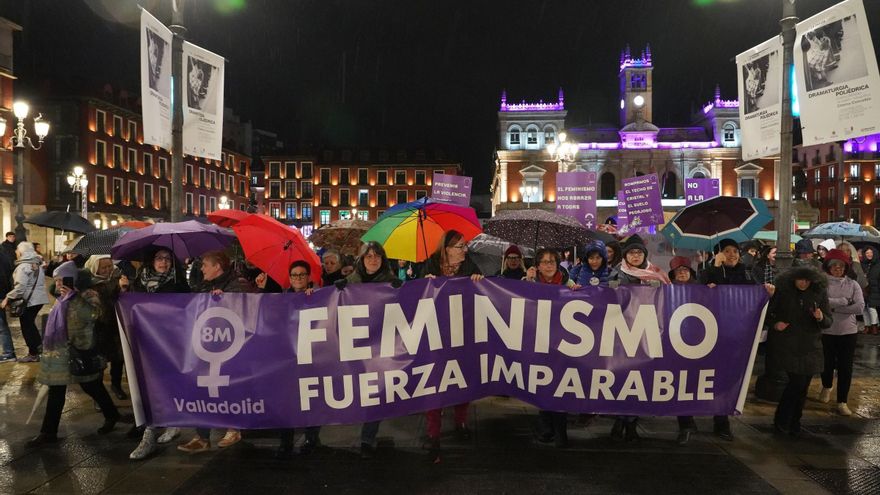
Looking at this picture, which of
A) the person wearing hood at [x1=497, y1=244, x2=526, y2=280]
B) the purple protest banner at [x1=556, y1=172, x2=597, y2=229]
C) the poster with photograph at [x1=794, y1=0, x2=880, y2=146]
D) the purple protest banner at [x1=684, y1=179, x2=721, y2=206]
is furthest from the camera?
the purple protest banner at [x1=684, y1=179, x2=721, y2=206]

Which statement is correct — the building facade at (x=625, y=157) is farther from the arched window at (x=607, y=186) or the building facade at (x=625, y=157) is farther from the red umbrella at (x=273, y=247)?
the red umbrella at (x=273, y=247)

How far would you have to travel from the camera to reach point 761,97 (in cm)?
736

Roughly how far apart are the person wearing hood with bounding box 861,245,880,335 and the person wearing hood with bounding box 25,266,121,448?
1280 centimetres

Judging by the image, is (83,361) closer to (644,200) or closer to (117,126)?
(644,200)

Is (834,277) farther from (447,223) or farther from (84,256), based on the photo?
(84,256)

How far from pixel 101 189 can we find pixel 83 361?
50564mm

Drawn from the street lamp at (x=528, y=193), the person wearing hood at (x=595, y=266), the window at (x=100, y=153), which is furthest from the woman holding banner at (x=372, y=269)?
the street lamp at (x=528, y=193)

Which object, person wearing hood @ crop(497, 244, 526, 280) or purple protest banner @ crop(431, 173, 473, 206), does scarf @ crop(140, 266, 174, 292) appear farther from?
Answer: purple protest banner @ crop(431, 173, 473, 206)

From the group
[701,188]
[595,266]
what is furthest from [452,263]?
[701,188]

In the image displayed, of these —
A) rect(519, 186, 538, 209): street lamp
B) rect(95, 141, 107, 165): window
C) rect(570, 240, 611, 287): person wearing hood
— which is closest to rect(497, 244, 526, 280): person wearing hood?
rect(570, 240, 611, 287): person wearing hood

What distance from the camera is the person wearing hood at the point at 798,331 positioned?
562 centimetres

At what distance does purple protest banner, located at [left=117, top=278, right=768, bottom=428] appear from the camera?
5016 millimetres

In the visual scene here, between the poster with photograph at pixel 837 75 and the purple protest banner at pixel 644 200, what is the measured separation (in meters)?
7.08

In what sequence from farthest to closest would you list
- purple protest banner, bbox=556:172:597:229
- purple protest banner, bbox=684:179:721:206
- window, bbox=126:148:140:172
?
window, bbox=126:148:140:172, purple protest banner, bbox=684:179:721:206, purple protest banner, bbox=556:172:597:229
